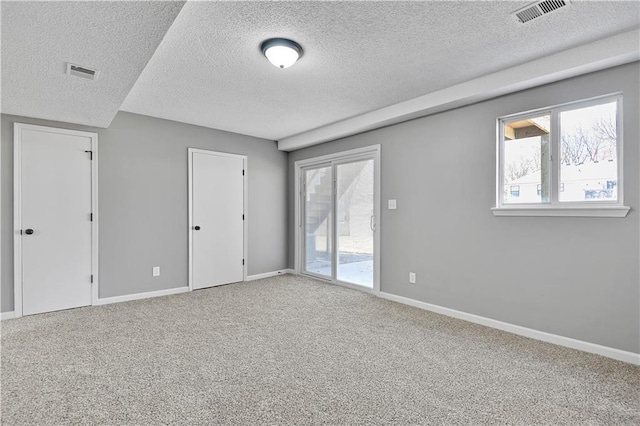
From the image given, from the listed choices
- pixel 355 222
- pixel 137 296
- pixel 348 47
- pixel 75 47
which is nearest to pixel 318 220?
pixel 355 222

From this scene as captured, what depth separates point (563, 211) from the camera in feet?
9.20

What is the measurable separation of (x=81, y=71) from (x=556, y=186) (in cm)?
417

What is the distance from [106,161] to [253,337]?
300 centimetres

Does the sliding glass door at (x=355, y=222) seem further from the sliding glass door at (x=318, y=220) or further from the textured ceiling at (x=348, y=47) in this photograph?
the textured ceiling at (x=348, y=47)

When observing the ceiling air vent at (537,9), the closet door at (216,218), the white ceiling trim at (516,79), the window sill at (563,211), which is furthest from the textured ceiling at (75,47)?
the window sill at (563,211)

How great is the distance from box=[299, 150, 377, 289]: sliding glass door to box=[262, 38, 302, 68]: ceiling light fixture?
7.47 ft

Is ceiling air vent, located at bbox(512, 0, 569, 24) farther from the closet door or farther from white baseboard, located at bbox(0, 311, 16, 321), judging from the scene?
white baseboard, located at bbox(0, 311, 16, 321)

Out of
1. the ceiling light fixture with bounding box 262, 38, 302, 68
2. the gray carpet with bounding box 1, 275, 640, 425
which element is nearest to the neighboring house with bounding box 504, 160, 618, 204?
the gray carpet with bounding box 1, 275, 640, 425

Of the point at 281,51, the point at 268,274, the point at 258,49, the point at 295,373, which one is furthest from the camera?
the point at 268,274

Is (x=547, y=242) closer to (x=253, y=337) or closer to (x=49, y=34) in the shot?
(x=253, y=337)

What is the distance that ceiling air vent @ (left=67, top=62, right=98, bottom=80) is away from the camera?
246 centimetres

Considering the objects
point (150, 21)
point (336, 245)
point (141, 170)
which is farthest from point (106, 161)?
point (336, 245)

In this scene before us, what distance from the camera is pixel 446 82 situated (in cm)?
326

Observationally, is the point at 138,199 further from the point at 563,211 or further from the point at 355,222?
the point at 563,211
